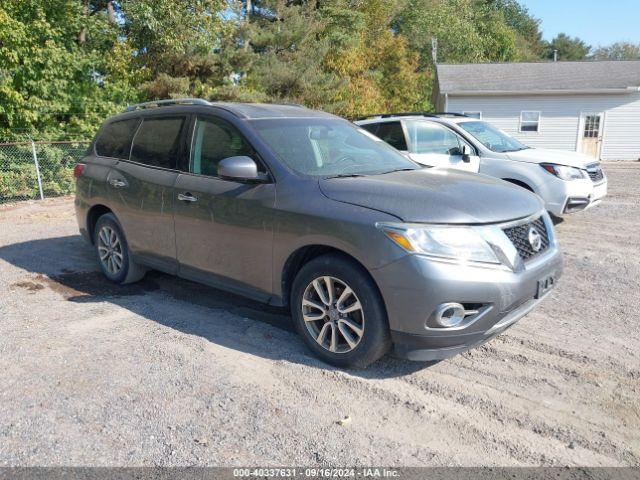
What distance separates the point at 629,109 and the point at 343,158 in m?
23.2

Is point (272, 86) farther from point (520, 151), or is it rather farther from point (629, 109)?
point (520, 151)

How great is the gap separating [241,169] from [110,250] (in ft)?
8.49

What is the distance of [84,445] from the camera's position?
10.0 ft

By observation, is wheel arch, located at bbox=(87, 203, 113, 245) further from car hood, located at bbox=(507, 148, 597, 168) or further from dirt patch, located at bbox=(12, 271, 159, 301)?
car hood, located at bbox=(507, 148, 597, 168)

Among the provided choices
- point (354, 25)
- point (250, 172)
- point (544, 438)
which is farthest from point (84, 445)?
point (354, 25)

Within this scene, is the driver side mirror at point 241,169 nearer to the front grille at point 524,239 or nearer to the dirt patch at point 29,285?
the front grille at point 524,239

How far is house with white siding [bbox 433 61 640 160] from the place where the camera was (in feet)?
76.7

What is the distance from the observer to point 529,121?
24281mm

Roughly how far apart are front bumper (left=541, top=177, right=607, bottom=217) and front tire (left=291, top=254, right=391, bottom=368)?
531cm

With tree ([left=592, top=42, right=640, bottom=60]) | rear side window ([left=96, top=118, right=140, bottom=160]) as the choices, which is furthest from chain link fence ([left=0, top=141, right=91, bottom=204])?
tree ([left=592, top=42, right=640, bottom=60])

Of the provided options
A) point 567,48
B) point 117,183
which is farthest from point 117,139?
point 567,48

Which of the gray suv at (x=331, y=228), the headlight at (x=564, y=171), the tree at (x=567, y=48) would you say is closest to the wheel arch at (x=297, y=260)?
the gray suv at (x=331, y=228)

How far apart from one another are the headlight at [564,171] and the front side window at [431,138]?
4.41ft

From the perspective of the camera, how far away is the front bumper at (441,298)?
338cm
